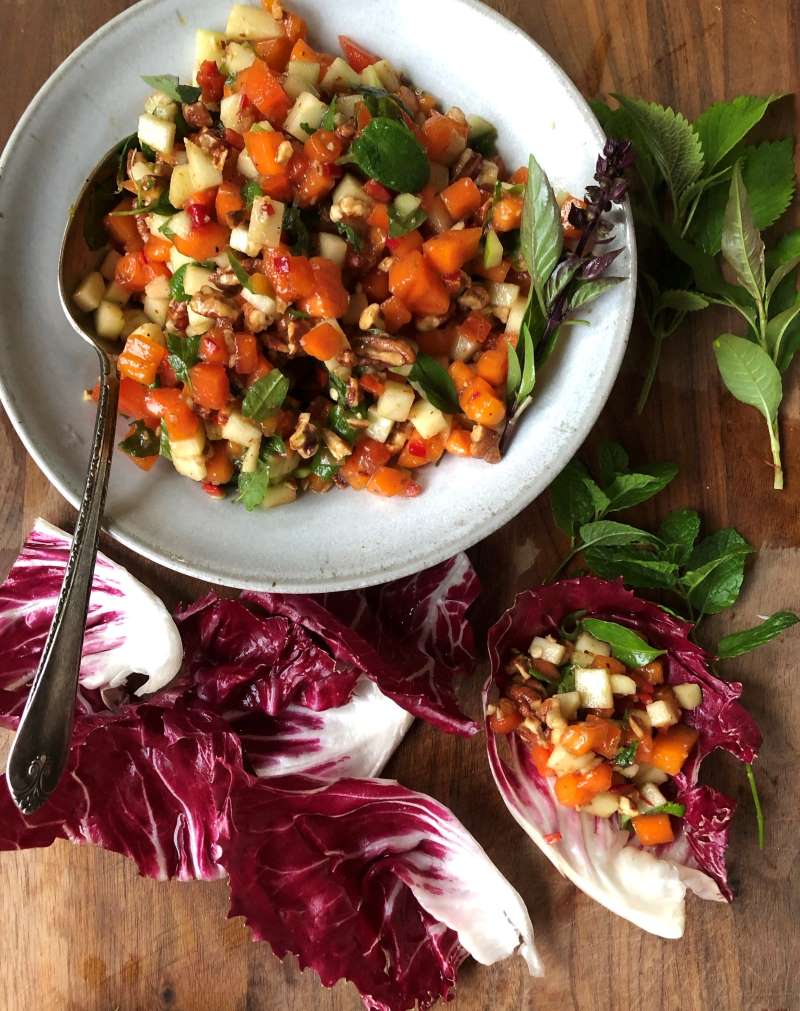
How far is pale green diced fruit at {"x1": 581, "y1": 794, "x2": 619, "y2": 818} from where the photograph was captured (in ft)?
8.81

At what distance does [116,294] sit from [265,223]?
20.8 inches

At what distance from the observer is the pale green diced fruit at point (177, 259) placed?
2.30 metres

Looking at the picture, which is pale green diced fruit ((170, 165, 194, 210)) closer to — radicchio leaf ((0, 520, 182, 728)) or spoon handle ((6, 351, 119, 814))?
spoon handle ((6, 351, 119, 814))

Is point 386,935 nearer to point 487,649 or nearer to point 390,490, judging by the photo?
point 487,649

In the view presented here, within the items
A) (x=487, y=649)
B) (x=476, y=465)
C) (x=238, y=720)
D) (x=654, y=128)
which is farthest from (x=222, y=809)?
(x=654, y=128)

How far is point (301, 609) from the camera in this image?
2.62 metres

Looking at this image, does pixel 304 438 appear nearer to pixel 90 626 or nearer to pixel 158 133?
pixel 158 133


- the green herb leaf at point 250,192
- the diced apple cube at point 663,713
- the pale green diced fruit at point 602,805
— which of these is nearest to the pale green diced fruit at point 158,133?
the green herb leaf at point 250,192

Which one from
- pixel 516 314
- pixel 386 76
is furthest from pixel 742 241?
pixel 386 76

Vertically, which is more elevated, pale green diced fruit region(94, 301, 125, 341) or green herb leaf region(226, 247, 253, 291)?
green herb leaf region(226, 247, 253, 291)

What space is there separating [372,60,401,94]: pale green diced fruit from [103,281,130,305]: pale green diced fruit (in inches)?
35.7

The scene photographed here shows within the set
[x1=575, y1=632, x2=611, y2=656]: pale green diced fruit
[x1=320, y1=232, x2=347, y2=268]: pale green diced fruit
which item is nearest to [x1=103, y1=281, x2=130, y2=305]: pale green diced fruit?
[x1=320, y1=232, x2=347, y2=268]: pale green diced fruit

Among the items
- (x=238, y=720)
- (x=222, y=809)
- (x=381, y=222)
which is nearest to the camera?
(x=381, y=222)

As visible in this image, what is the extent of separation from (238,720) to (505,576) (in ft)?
3.18
